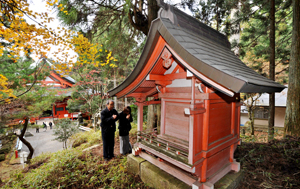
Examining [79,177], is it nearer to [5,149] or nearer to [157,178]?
[157,178]

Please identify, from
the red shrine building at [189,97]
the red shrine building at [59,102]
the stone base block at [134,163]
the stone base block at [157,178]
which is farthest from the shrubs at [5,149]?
the stone base block at [157,178]

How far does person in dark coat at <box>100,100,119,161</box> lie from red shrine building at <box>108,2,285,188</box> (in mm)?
713

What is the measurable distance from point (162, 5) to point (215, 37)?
89.8 inches

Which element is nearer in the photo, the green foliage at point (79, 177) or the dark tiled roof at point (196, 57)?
the dark tiled roof at point (196, 57)

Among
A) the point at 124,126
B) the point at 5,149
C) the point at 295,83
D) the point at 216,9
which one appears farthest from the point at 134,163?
the point at 5,149

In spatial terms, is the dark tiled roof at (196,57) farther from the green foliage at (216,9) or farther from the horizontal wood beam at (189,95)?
the green foliage at (216,9)

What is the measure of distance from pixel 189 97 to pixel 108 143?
3.13 meters

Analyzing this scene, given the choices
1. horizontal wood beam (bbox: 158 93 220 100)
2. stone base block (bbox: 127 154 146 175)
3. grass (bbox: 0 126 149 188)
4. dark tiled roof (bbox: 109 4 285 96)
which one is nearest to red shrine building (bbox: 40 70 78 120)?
grass (bbox: 0 126 149 188)

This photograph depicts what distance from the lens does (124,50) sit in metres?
7.22

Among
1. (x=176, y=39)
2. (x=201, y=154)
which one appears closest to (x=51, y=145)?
(x=201, y=154)

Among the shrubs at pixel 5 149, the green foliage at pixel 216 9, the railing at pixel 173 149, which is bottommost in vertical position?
the shrubs at pixel 5 149

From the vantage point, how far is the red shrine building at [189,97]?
2.14 meters

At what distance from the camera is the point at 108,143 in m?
4.46

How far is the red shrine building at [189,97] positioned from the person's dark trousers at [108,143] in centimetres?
105
